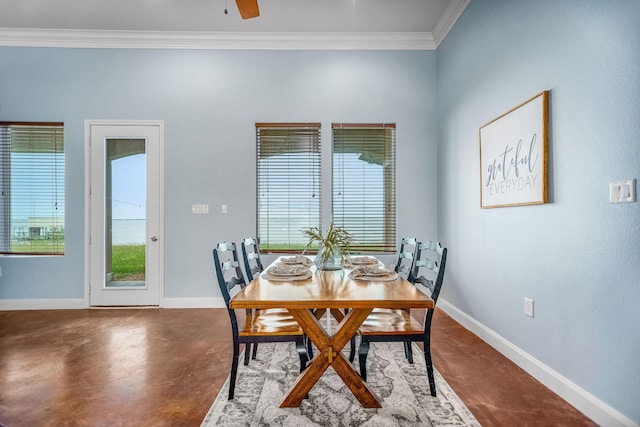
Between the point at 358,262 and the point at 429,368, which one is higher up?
the point at 358,262

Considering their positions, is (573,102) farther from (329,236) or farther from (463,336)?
(463,336)

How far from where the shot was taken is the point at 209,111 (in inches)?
156

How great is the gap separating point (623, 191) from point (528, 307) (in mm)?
1047

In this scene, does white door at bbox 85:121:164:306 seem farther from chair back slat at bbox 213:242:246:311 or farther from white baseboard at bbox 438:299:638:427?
white baseboard at bbox 438:299:638:427

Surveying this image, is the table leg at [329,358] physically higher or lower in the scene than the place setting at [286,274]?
lower

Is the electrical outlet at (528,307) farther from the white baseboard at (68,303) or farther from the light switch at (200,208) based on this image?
the light switch at (200,208)

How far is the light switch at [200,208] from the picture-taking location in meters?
3.94

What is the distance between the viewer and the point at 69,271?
3908mm

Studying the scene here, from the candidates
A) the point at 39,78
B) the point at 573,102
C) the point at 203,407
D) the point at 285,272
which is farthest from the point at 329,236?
the point at 39,78

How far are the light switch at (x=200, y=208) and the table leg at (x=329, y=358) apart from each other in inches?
101

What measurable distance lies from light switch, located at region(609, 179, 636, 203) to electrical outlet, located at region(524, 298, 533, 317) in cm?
93

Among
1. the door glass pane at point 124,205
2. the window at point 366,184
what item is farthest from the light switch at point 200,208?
the window at point 366,184

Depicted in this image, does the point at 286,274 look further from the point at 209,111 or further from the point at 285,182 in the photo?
the point at 209,111

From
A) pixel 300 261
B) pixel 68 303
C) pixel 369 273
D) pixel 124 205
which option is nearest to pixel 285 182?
pixel 300 261
